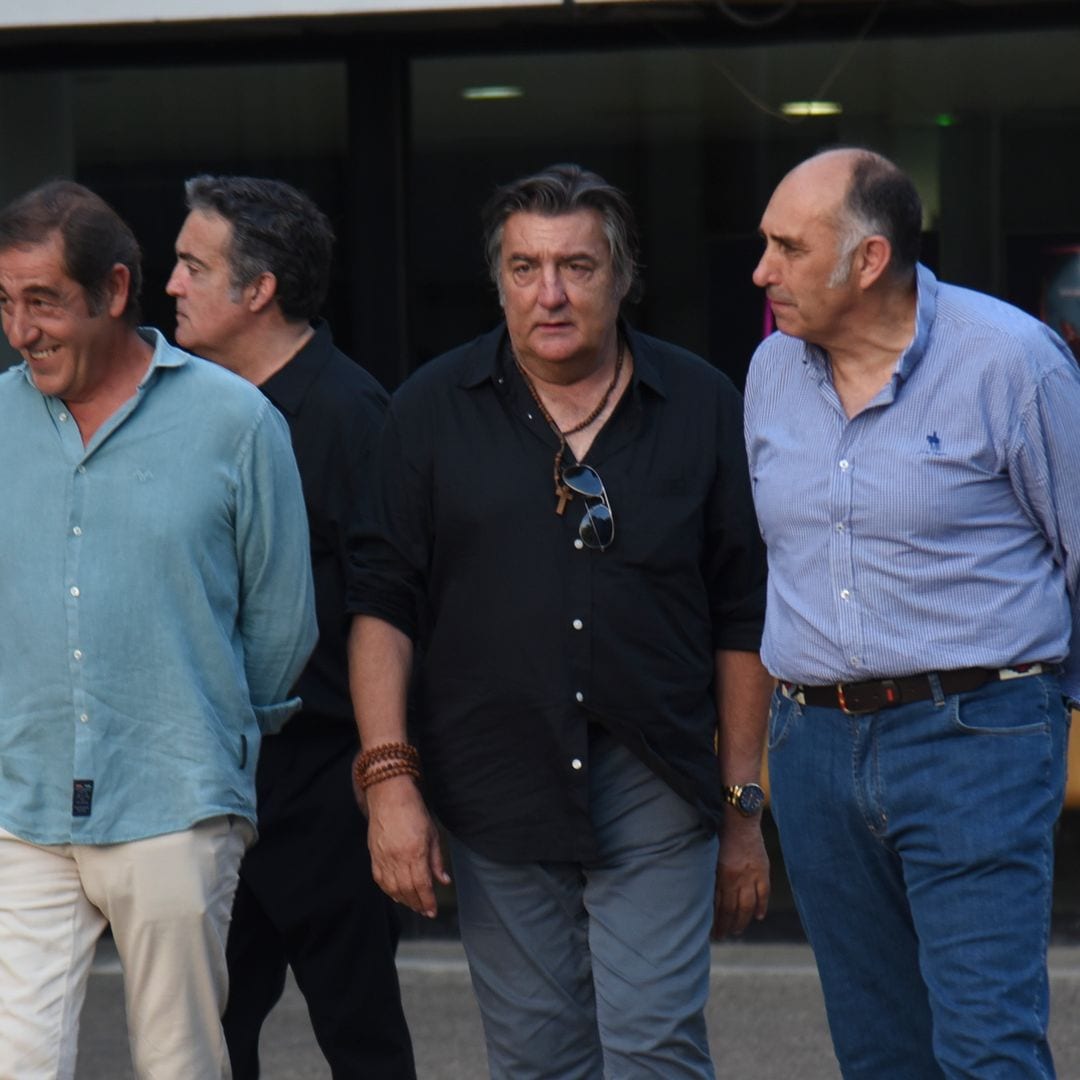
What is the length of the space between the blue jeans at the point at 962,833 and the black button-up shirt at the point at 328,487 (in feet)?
3.61

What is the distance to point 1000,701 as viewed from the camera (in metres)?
3.50

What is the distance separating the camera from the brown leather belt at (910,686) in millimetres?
3502

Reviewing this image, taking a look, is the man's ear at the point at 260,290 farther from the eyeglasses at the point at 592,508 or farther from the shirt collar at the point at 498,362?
the eyeglasses at the point at 592,508

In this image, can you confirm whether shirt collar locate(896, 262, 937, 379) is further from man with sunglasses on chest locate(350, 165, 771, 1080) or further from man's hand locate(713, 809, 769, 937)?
man's hand locate(713, 809, 769, 937)

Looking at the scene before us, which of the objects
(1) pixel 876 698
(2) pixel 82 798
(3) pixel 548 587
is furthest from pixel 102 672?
(1) pixel 876 698

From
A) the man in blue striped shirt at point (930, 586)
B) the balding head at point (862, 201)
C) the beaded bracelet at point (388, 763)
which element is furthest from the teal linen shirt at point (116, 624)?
the balding head at point (862, 201)

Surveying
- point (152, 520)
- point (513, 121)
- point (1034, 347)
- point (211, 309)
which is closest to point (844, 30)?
point (513, 121)

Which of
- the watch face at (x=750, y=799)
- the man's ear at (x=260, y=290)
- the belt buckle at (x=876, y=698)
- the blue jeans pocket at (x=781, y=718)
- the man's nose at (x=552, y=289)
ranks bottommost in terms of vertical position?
the watch face at (x=750, y=799)

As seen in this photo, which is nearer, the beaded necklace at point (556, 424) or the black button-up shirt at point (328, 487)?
the beaded necklace at point (556, 424)

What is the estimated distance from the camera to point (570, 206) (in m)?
3.77

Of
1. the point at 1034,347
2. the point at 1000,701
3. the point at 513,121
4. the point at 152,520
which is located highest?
the point at 513,121

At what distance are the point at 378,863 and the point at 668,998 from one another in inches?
21.7

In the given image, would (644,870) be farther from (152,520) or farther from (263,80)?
(263,80)

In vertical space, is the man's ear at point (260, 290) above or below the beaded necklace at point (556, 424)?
above
